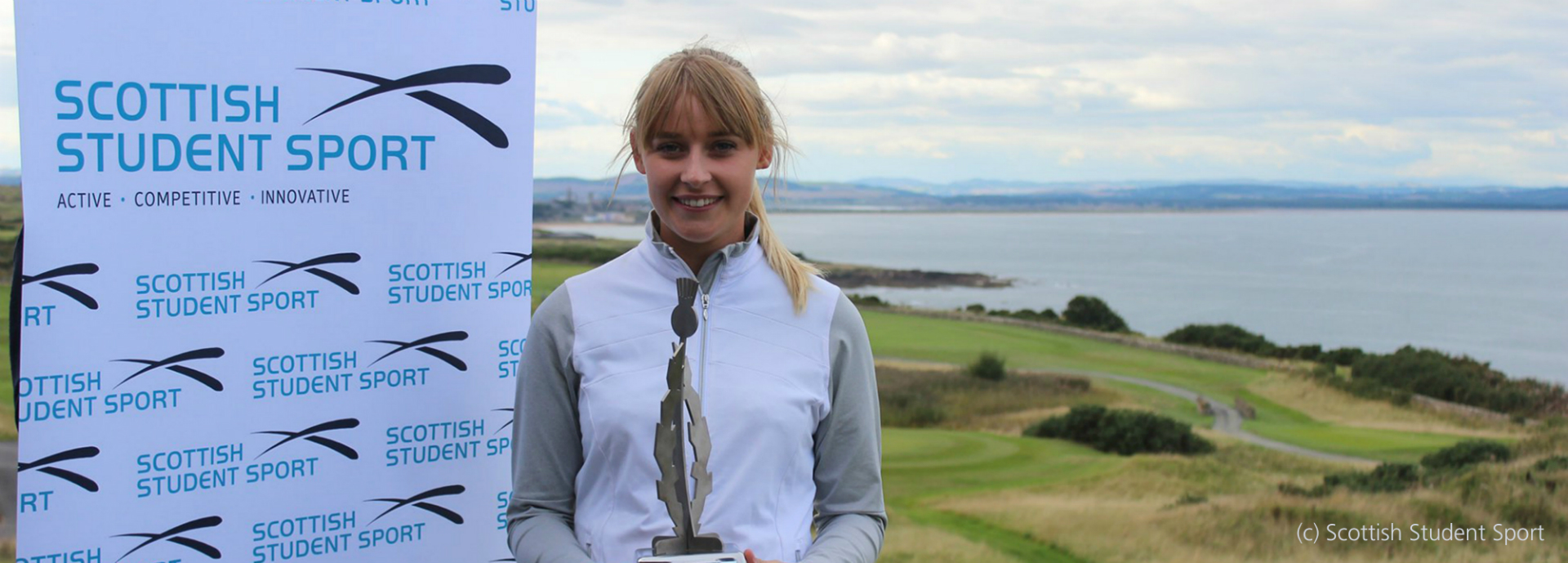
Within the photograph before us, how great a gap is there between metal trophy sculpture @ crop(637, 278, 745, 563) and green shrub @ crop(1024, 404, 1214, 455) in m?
13.9

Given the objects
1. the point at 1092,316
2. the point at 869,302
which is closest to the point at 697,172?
the point at 1092,316

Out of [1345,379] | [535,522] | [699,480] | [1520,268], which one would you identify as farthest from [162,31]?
[1520,268]

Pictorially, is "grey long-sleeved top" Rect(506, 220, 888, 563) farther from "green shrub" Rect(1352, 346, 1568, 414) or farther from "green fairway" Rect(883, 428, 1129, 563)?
"green shrub" Rect(1352, 346, 1568, 414)

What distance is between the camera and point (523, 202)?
3.18 m

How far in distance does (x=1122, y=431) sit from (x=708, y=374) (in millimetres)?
14517

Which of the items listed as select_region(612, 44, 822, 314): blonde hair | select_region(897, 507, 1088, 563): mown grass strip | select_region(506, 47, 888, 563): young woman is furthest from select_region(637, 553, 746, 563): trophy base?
select_region(897, 507, 1088, 563): mown grass strip

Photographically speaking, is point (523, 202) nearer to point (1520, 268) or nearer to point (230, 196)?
point (230, 196)

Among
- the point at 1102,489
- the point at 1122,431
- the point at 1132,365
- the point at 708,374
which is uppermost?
the point at 708,374

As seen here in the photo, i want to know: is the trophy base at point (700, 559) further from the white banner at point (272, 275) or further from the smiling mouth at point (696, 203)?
the white banner at point (272, 275)

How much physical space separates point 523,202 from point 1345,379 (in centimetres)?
2243

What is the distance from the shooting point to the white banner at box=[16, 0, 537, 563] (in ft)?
8.25

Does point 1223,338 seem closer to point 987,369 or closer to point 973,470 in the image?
point 987,369

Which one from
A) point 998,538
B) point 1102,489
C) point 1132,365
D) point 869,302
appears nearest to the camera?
point 998,538

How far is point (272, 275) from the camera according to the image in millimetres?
2785
